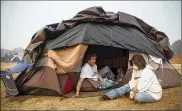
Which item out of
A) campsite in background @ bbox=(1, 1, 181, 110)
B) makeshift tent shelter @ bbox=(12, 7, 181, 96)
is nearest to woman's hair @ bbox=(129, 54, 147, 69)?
campsite in background @ bbox=(1, 1, 181, 110)

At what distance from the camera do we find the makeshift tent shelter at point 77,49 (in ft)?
18.3

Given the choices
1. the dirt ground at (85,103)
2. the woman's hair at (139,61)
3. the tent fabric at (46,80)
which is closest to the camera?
the dirt ground at (85,103)

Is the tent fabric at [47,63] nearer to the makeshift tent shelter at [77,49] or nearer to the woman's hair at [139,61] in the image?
the makeshift tent shelter at [77,49]

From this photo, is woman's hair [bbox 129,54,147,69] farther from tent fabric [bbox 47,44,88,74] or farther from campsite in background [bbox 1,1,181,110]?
tent fabric [bbox 47,44,88,74]

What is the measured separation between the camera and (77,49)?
5520mm

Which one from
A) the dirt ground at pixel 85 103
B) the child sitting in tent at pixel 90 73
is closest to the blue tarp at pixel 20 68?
the dirt ground at pixel 85 103

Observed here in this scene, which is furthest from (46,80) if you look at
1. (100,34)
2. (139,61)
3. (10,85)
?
(139,61)

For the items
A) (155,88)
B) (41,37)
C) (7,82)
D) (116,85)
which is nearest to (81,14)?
(41,37)

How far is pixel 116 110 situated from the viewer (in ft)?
14.0

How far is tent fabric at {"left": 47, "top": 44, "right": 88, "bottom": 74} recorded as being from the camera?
18.1 ft

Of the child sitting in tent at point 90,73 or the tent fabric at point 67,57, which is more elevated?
the tent fabric at point 67,57

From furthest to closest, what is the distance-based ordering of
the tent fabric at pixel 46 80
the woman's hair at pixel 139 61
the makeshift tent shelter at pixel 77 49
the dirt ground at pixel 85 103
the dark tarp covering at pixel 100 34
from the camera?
the dark tarp covering at pixel 100 34 < the makeshift tent shelter at pixel 77 49 < the tent fabric at pixel 46 80 < the woman's hair at pixel 139 61 < the dirt ground at pixel 85 103

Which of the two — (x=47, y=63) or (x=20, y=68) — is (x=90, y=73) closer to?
(x=47, y=63)

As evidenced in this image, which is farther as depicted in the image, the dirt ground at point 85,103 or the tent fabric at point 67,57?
the tent fabric at point 67,57
